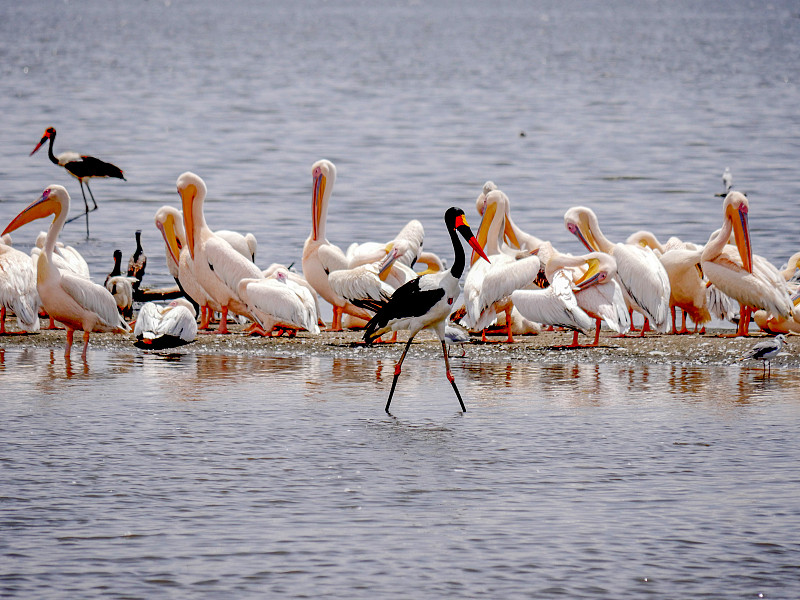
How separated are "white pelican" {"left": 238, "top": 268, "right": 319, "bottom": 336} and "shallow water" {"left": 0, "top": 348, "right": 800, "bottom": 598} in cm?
134

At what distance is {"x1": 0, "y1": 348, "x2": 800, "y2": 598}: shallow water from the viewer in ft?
16.0

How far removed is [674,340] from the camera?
402 inches

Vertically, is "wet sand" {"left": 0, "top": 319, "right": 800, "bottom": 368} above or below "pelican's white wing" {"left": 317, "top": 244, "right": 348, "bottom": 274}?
below

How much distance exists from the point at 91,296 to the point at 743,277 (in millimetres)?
4701

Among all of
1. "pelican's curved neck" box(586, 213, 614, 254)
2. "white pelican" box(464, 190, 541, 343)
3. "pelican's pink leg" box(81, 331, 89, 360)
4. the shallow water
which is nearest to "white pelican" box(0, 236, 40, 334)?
"pelican's pink leg" box(81, 331, 89, 360)

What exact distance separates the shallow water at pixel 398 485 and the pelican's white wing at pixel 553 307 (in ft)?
3.01

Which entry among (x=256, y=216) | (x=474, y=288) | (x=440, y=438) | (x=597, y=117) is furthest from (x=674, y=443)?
(x=597, y=117)

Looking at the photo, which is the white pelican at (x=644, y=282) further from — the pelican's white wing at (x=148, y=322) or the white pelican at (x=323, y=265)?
the pelican's white wing at (x=148, y=322)

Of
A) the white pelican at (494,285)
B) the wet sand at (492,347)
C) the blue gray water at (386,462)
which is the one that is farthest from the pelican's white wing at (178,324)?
the white pelican at (494,285)

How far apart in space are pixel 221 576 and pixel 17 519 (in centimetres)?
106

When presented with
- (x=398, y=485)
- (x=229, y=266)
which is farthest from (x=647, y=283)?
(x=398, y=485)

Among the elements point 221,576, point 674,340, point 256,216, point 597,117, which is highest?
point 597,117

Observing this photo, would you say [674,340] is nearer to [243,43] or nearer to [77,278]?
[77,278]

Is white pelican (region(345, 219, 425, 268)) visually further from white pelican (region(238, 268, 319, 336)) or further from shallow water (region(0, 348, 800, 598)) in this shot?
shallow water (region(0, 348, 800, 598))
